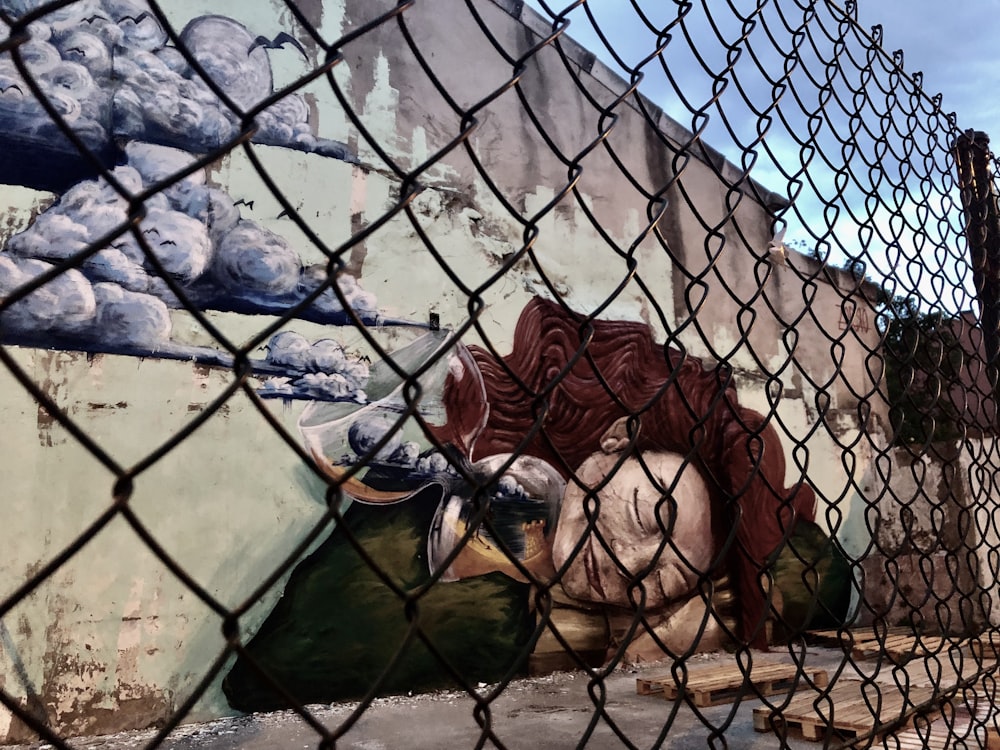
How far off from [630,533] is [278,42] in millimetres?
3857

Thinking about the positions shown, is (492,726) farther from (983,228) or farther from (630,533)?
(983,228)

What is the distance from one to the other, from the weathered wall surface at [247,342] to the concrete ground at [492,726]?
18cm

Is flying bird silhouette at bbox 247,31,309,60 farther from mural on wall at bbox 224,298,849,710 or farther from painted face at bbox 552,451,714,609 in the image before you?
painted face at bbox 552,451,714,609

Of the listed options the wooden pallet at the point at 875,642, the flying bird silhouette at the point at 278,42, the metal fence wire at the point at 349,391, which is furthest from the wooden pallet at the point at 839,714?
the flying bird silhouette at the point at 278,42

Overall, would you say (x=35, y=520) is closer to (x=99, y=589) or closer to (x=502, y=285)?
(x=99, y=589)

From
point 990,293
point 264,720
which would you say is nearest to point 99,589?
point 264,720

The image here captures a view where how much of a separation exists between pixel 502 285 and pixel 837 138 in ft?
11.6

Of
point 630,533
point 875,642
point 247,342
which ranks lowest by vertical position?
point 875,642

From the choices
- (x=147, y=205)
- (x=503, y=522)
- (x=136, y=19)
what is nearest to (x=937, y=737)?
(x=503, y=522)

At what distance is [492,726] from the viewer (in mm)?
3178

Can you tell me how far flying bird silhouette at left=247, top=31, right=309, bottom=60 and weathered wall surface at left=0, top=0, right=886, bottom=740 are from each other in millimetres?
37

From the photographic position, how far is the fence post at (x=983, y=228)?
2209 millimetres

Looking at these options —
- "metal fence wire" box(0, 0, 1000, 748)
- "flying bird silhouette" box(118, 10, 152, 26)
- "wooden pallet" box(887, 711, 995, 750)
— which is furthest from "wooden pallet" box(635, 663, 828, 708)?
"flying bird silhouette" box(118, 10, 152, 26)

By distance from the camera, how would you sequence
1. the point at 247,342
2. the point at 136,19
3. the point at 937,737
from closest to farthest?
the point at 937,737 → the point at 247,342 → the point at 136,19
